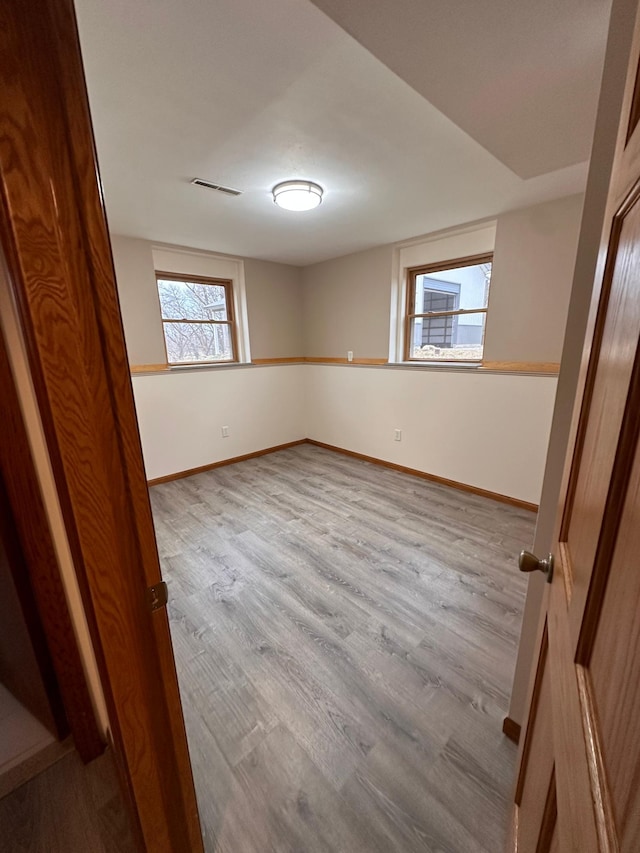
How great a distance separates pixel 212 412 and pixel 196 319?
3.31ft

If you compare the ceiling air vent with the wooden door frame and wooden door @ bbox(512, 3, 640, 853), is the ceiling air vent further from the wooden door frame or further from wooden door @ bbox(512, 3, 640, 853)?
wooden door @ bbox(512, 3, 640, 853)

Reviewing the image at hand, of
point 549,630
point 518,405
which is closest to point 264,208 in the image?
point 518,405

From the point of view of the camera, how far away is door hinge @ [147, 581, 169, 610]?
0.69m

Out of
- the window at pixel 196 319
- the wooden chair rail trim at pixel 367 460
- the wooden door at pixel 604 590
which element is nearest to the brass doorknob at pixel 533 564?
the wooden door at pixel 604 590

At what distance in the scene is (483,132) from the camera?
5.00 feet

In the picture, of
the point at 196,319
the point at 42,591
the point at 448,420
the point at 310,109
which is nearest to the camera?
the point at 42,591

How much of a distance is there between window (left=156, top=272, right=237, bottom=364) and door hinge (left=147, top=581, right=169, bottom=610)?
130 inches

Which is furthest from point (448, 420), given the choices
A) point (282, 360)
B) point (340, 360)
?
point (282, 360)

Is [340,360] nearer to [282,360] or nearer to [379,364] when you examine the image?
[379,364]

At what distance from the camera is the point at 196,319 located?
3711 mm

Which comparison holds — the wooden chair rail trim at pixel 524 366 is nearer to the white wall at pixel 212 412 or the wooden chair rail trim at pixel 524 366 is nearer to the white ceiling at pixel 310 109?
the white ceiling at pixel 310 109

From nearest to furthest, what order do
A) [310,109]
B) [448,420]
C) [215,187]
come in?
[310,109] → [215,187] → [448,420]

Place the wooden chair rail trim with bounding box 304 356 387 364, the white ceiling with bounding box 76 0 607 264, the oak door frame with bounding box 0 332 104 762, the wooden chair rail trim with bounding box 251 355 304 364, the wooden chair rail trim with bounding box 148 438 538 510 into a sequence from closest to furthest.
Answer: the oak door frame with bounding box 0 332 104 762
the white ceiling with bounding box 76 0 607 264
the wooden chair rail trim with bounding box 148 438 538 510
the wooden chair rail trim with bounding box 304 356 387 364
the wooden chair rail trim with bounding box 251 355 304 364

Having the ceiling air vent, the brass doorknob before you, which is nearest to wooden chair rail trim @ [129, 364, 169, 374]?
the ceiling air vent
